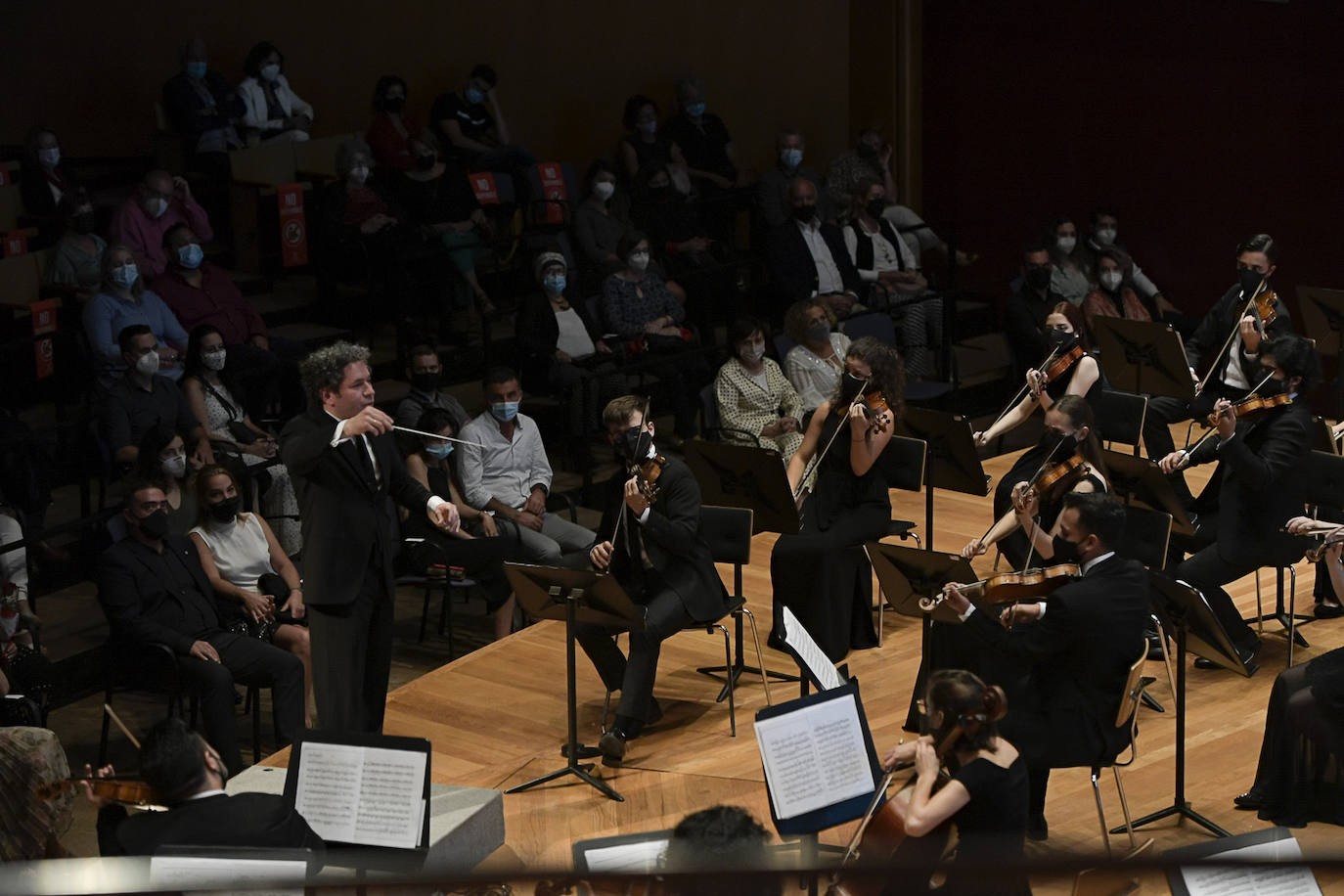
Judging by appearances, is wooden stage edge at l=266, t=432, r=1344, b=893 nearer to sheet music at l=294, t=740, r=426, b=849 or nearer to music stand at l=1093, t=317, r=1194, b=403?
sheet music at l=294, t=740, r=426, b=849

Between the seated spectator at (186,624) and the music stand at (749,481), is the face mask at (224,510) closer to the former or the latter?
the seated spectator at (186,624)

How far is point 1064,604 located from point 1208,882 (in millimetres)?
1489

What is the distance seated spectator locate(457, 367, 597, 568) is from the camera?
22.6 ft

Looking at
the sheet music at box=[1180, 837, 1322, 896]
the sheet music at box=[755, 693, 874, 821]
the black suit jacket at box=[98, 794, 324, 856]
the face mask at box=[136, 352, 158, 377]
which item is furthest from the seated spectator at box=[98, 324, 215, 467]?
the sheet music at box=[1180, 837, 1322, 896]

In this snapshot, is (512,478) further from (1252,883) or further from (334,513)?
(1252,883)

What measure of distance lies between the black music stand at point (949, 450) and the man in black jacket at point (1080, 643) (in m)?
1.60

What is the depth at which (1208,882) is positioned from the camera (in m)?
3.13

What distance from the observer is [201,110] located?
937cm

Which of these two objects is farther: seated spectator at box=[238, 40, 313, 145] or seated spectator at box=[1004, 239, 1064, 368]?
seated spectator at box=[238, 40, 313, 145]

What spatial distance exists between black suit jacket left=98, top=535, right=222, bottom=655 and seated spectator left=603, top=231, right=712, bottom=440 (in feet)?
10.7

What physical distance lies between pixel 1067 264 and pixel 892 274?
1009 mm

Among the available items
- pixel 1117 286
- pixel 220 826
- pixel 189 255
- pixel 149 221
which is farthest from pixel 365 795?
pixel 1117 286

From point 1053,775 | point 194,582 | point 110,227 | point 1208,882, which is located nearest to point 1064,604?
point 1053,775

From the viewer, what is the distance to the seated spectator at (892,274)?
937 centimetres
